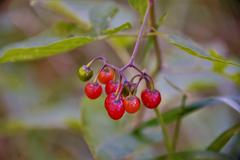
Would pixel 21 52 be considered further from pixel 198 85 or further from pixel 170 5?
pixel 170 5

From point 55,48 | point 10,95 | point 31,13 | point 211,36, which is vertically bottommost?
point 55,48

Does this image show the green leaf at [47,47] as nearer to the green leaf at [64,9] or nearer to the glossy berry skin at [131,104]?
the glossy berry skin at [131,104]

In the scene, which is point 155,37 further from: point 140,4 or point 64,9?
point 64,9

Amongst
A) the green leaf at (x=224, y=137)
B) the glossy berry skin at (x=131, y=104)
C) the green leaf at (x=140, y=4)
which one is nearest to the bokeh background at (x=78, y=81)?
the green leaf at (x=224, y=137)

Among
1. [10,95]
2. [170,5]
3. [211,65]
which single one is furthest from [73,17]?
[170,5]

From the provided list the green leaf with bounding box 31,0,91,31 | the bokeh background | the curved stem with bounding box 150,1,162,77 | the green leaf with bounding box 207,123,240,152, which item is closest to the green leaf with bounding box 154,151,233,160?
the green leaf with bounding box 207,123,240,152

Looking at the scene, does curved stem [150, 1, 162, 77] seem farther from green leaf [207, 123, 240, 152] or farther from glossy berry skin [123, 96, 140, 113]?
green leaf [207, 123, 240, 152]

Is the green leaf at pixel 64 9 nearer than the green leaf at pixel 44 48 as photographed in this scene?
No
